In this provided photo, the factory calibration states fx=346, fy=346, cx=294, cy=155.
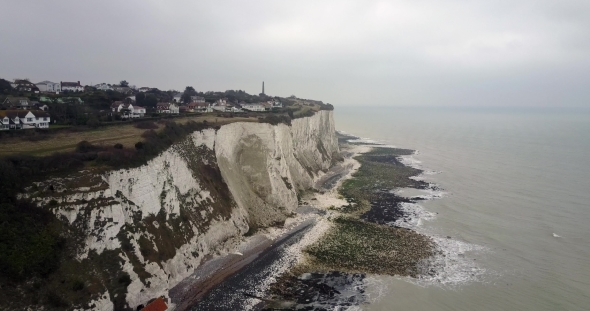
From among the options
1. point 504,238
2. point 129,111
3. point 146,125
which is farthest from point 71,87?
point 504,238

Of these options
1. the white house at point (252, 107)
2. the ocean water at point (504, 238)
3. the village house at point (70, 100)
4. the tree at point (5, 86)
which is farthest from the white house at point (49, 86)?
the ocean water at point (504, 238)

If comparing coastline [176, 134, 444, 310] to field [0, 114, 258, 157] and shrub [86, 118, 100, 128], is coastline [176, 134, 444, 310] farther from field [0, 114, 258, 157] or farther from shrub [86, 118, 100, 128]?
shrub [86, 118, 100, 128]

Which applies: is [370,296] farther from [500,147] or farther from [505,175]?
[500,147]

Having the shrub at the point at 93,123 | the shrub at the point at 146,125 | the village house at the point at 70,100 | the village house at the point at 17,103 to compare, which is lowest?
the shrub at the point at 146,125

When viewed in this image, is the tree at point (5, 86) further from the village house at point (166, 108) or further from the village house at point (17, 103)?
the village house at point (166, 108)

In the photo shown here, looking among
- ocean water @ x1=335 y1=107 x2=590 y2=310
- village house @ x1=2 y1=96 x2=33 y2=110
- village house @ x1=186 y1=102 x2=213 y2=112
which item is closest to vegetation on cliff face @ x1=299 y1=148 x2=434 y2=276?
ocean water @ x1=335 y1=107 x2=590 y2=310

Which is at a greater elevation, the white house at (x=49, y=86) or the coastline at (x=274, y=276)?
the white house at (x=49, y=86)
